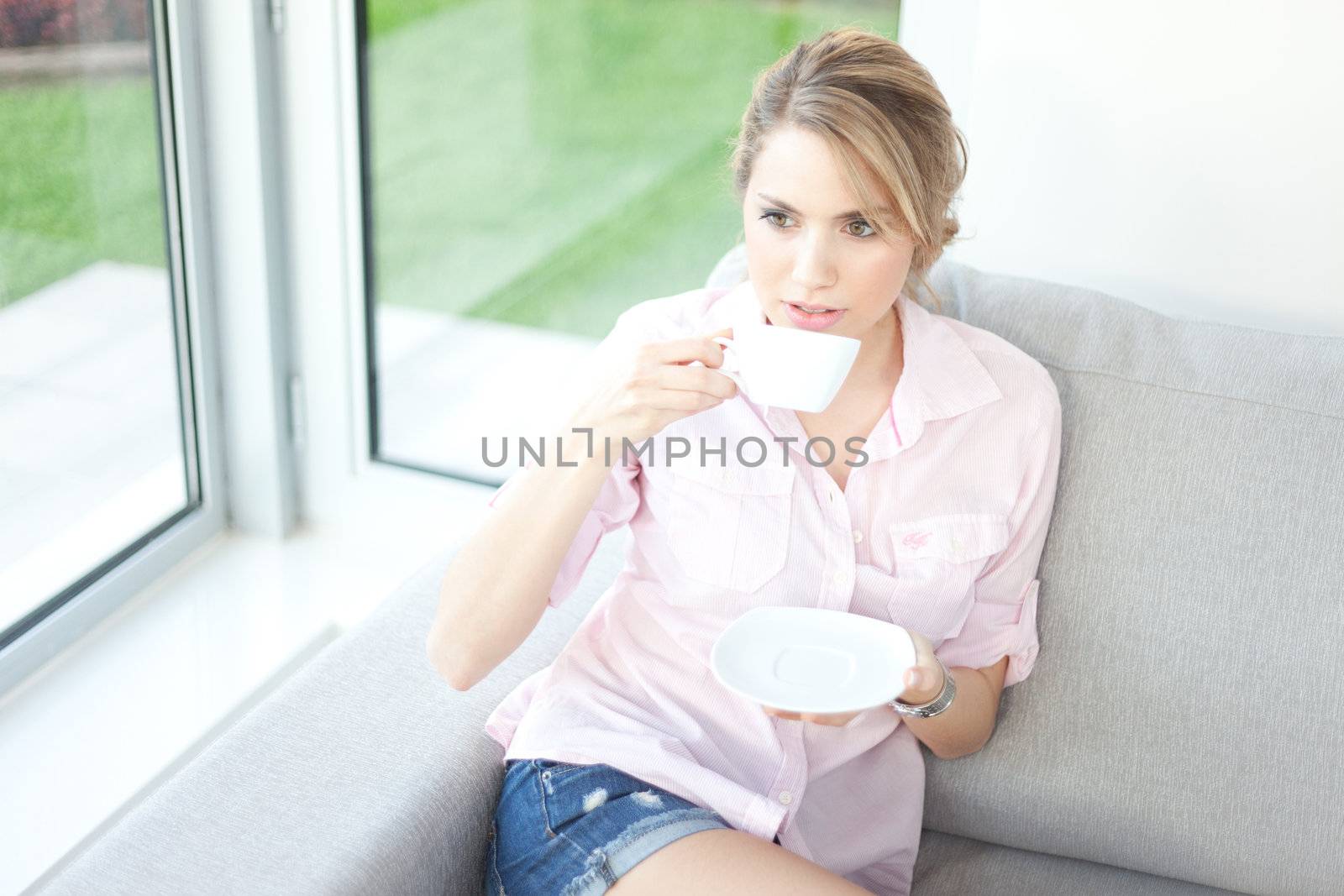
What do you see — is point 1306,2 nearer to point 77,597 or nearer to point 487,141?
point 487,141

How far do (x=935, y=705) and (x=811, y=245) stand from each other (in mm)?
501

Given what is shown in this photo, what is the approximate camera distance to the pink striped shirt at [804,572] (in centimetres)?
143

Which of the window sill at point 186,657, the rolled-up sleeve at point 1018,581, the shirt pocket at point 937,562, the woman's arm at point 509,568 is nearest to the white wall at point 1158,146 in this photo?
the rolled-up sleeve at point 1018,581

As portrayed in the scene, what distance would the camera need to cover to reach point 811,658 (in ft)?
4.31

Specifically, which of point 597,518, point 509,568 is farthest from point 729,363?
point 509,568

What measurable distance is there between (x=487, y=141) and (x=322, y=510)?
2.63 feet

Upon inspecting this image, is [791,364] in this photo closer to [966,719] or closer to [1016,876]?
[966,719]

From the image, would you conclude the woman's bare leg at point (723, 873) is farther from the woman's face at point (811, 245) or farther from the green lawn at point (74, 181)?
the green lawn at point (74, 181)

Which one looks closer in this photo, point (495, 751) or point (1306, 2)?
point (495, 751)

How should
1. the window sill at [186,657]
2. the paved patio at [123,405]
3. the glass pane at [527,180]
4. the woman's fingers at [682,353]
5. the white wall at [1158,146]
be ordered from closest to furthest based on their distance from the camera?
the woman's fingers at [682,353] < the white wall at [1158,146] < the window sill at [186,657] < the paved patio at [123,405] < the glass pane at [527,180]

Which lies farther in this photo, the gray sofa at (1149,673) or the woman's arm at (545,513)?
the gray sofa at (1149,673)

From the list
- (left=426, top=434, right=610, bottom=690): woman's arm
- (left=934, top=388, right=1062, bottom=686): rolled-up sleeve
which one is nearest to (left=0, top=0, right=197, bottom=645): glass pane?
(left=426, top=434, right=610, bottom=690): woman's arm

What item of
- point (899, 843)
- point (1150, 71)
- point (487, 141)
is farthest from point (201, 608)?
point (1150, 71)

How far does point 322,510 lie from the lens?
2.60 meters
